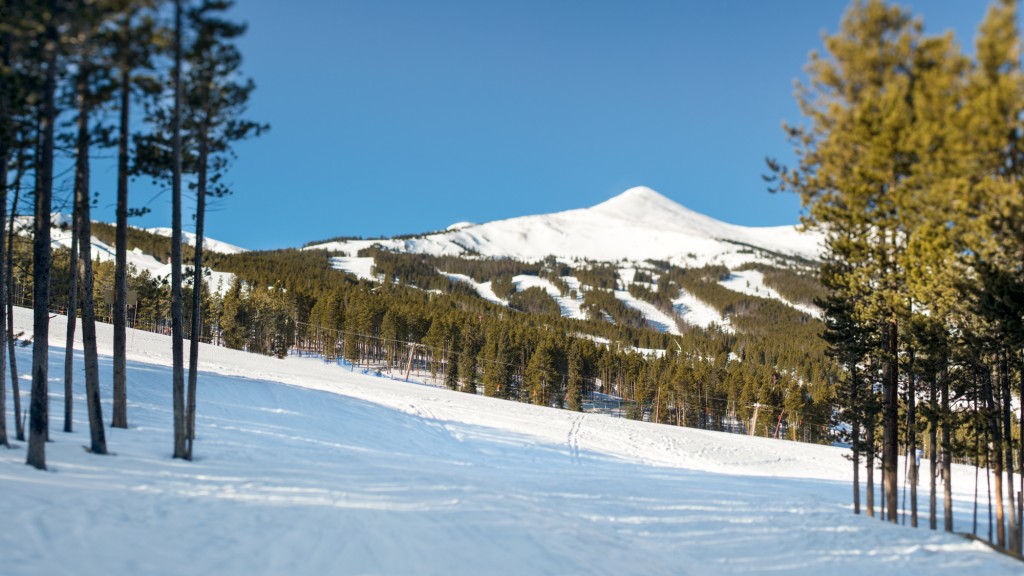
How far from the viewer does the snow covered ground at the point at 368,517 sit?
7.80 metres

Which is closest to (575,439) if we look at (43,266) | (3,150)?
(43,266)

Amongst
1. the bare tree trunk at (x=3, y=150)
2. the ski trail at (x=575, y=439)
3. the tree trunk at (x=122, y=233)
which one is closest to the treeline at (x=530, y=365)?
the ski trail at (x=575, y=439)

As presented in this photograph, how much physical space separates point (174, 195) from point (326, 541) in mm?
9705

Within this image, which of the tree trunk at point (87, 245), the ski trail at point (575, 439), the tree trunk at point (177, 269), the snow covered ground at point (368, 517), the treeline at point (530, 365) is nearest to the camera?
the snow covered ground at point (368, 517)

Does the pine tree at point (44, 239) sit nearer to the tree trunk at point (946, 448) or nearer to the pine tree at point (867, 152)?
the pine tree at point (867, 152)

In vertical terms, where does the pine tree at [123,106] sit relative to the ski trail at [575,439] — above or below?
above

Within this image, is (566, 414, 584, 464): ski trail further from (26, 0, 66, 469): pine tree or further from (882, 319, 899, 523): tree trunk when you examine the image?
(26, 0, 66, 469): pine tree

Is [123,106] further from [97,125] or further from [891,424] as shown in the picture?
[891,424]

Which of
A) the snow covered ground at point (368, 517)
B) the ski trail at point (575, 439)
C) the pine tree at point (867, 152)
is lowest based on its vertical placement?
the ski trail at point (575, 439)

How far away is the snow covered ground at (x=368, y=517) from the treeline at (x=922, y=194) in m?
Result: 4.84

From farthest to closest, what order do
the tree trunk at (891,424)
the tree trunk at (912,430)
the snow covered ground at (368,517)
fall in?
the tree trunk at (912,430) → the tree trunk at (891,424) → the snow covered ground at (368,517)

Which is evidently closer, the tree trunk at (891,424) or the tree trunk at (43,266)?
the tree trunk at (43,266)

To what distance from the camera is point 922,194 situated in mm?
9609

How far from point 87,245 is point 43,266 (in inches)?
142
